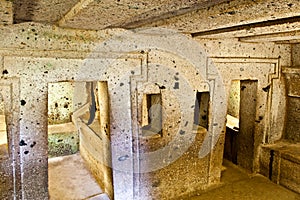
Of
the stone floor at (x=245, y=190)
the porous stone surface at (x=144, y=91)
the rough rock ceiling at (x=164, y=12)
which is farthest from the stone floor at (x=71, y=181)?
the rough rock ceiling at (x=164, y=12)

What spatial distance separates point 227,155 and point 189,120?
6.72ft

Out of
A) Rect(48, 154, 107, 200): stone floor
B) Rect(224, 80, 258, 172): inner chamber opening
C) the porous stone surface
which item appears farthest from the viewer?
Rect(224, 80, 258, 172): inner chamber opening

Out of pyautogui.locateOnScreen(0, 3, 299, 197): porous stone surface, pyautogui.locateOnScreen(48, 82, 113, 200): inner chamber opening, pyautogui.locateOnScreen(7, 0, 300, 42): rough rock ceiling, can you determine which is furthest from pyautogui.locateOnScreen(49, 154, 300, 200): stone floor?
pyautogui.locateOnScreen(7, 0, 300, 42): rough rock ceiling

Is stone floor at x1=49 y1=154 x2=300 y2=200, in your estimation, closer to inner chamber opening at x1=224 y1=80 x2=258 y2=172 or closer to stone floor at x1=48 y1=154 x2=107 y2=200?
stone floor at x1=48 y1=154 x2=107 y2=200

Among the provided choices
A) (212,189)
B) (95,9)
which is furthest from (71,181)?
(95,9)

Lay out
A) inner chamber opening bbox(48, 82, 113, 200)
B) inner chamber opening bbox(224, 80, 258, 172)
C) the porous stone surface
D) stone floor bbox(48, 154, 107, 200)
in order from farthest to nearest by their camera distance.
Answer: inner chamber opening bbox(224, 80, 258, 172)
stone floor bbox(48, 154, 107, 200)
inner chamber opening bbox(48, 82, 113, 200)
the porous stone surface

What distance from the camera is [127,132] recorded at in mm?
3328

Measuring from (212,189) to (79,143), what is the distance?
2.81m

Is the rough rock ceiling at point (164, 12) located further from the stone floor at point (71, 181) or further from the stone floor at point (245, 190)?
the stone floor at point (245, 190)

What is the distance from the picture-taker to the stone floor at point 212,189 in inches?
151

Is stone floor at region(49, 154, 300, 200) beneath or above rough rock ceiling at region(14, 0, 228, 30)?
beneath

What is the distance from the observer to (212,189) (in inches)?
166

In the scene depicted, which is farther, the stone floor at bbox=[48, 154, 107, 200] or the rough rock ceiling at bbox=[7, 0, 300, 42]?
the stone floor at bbox=[48, 154, 107, 200]

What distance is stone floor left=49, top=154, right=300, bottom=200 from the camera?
384 centimetres
